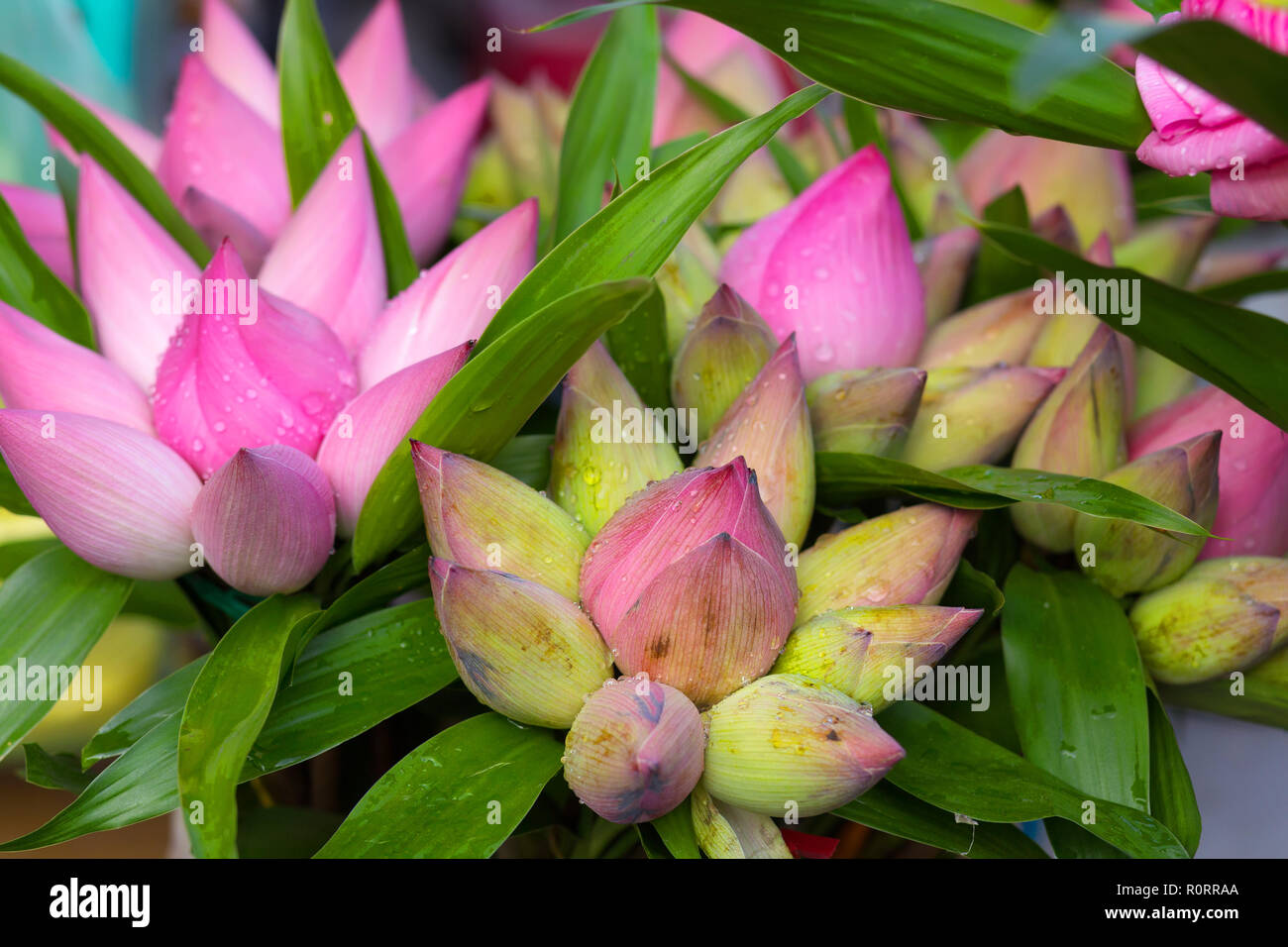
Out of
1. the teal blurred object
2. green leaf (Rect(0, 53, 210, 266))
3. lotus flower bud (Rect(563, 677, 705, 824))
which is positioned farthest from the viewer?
the teal blurred object

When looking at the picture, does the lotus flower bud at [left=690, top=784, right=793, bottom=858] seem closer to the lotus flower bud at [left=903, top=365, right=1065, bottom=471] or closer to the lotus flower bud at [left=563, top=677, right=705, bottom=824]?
the lotus flower bud at [left=563, top=677, right=705, bottom=824]

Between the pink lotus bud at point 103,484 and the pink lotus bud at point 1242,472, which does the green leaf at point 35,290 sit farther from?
the pink lotus bud at point 1242,472

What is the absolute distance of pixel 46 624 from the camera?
0.29 metres

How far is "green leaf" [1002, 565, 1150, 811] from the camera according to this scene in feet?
0.93

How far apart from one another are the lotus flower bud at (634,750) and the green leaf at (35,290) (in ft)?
0.70

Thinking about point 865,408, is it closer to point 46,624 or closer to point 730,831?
point 730,831

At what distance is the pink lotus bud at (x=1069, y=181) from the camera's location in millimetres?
408

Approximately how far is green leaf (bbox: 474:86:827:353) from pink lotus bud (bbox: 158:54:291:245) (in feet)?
0.45

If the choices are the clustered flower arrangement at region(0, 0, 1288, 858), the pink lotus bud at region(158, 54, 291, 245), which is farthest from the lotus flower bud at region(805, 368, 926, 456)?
the pink lotus bud at region(158, 54, 291, 245)

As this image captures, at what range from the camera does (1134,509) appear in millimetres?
262

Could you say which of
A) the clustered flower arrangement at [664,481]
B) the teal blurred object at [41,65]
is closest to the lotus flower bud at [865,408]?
the clustered flower arrangement at [664,481]

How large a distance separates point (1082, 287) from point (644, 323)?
0.44 feet

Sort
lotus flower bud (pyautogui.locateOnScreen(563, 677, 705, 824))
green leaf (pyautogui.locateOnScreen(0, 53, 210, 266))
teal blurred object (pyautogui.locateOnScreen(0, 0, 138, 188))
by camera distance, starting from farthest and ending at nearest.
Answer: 1. teal blurred object (pyautogui.locateOnScreen(0, 0, 138, 188))
2. green leaf (pyautogui.locateOnScreen(0, 53, 210, 266))
3. lotus flower bud (pyautogui.locateOnScreen(563, 677, 705, 824))
